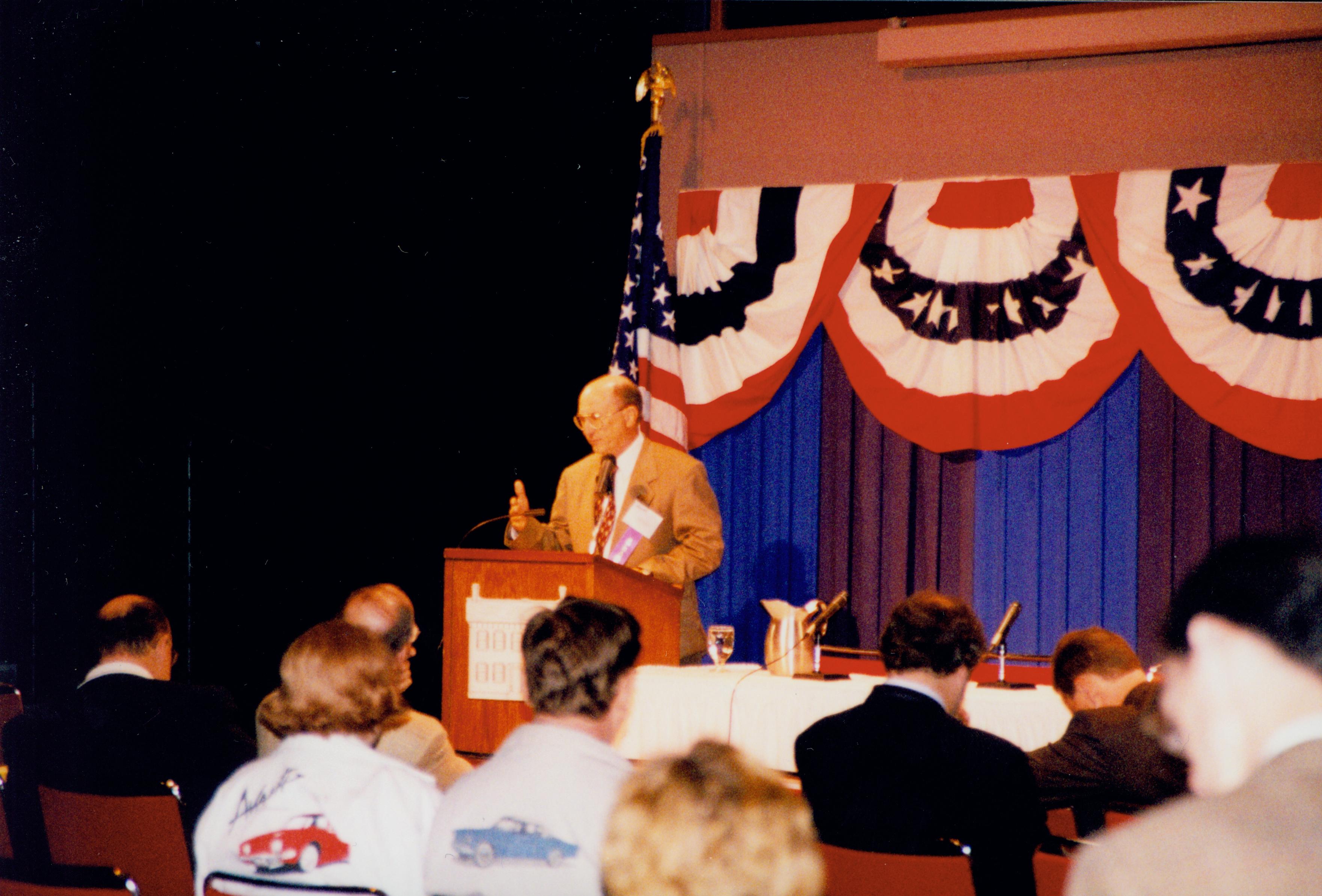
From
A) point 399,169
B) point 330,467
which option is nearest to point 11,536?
point 330,467

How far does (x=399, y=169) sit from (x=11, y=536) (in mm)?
2237

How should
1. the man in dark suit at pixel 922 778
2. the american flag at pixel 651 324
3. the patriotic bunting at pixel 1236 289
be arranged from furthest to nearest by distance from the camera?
the american flag at pixel 651 324 → the patriotic bunting at pixel 1236 289 → the man in dark suit at pixel 922 778

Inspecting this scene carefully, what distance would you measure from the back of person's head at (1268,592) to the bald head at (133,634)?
278cm

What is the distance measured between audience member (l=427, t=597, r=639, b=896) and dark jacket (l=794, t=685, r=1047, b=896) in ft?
1.85

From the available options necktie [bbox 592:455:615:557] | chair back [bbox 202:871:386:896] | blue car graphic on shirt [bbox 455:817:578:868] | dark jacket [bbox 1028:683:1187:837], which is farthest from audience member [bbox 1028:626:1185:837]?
necktie [bbox 592:455:615:557]

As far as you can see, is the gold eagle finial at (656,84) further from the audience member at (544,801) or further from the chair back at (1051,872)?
the chair back at (1051,872)

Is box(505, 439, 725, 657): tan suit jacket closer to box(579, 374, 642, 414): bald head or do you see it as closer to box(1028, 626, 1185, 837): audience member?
box(579, 374, 642, 414): bald head

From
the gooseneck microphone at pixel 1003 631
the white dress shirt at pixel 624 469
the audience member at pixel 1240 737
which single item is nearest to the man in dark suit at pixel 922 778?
the audience member at pixel 1240 737

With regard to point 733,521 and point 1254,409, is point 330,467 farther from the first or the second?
point 1254,409

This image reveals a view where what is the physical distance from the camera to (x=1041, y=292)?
614 cm

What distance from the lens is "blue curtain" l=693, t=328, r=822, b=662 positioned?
22.3ft

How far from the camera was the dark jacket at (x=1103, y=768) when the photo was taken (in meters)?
2.68

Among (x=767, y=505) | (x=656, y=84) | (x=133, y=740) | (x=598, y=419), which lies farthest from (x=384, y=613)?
(x=656, y=84)

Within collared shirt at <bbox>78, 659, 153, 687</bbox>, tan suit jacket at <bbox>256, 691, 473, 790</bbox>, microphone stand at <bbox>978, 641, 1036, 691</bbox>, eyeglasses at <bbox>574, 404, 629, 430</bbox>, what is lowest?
microphone stand at <bbox>978, 641, 1036, 691</bbox>
